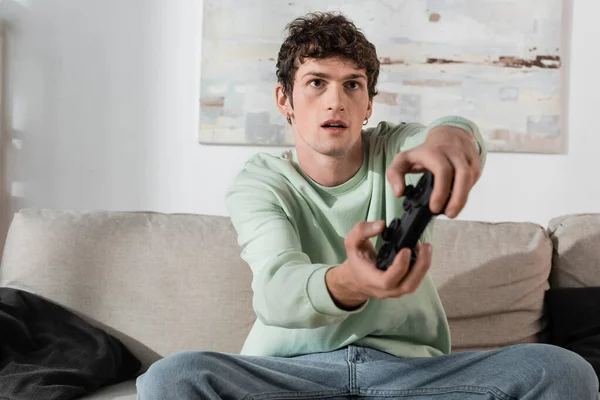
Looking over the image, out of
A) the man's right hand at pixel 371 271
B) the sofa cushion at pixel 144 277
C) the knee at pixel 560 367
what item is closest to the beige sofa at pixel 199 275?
the sofa cushion at pixel 144 277

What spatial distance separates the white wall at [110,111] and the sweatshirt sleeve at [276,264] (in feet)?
4.65

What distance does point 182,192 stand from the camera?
2.94m

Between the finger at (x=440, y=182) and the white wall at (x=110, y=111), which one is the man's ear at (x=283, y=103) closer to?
the finger at (x=440, y=182)

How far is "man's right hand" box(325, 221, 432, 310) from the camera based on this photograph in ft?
3.08

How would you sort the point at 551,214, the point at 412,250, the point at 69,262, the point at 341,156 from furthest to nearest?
the point at 551,214 < the point at 69,262 < the point at 341,156 < the point at 412,250

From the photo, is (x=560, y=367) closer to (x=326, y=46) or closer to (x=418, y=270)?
(x=418, y=270)

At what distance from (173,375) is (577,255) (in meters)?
1.31

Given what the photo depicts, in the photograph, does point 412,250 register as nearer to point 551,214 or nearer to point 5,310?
point 5,310

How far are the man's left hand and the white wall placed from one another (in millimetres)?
1925

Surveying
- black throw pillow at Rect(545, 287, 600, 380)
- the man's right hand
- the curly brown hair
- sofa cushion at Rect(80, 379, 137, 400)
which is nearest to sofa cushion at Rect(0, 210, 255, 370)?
sofa cushion at Rect(80, 379, 137, 400)

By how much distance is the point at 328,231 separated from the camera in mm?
1504

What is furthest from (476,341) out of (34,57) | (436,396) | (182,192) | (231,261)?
(34,57)

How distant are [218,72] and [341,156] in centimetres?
150

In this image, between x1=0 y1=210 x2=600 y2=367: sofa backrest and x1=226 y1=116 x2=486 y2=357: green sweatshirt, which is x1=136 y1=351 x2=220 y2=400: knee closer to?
x1=226 y1=116 x2=486 y2=357: green sweatshirt
